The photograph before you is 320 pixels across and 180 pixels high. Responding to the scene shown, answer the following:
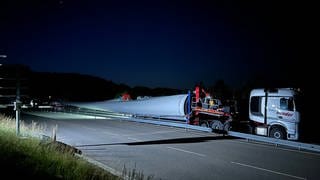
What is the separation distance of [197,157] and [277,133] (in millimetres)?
7437

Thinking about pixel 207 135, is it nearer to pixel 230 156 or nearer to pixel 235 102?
pixel 235 102

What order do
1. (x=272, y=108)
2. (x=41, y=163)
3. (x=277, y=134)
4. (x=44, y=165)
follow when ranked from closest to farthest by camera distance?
(x=44, y=165)
(x=41, y=163)
(x=277, y=134)
(x=272, y=108)

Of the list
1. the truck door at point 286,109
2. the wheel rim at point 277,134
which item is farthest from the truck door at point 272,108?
the wheel rim at point 277,134

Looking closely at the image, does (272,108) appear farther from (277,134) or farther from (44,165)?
(44,165)

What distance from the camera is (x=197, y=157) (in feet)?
41.9

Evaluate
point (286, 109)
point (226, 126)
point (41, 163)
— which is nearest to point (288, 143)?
point (286, 109)

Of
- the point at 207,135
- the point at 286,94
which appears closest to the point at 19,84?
the point at 207,135

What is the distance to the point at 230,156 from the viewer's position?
43.1ft

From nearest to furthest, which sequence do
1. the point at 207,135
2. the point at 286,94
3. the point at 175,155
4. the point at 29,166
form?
the point at 29,166 < the point at 175,155 < the point at 286,94 < the point at 207,135

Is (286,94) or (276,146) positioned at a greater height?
(286,94)

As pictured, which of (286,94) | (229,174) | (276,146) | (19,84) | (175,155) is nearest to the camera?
(229,174)

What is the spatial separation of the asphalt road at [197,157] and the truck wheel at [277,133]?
6.55 feet

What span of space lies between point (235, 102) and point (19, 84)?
13383 millimetres

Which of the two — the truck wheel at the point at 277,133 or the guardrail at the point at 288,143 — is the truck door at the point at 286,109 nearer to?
the truck wheel at the point at 277,133
